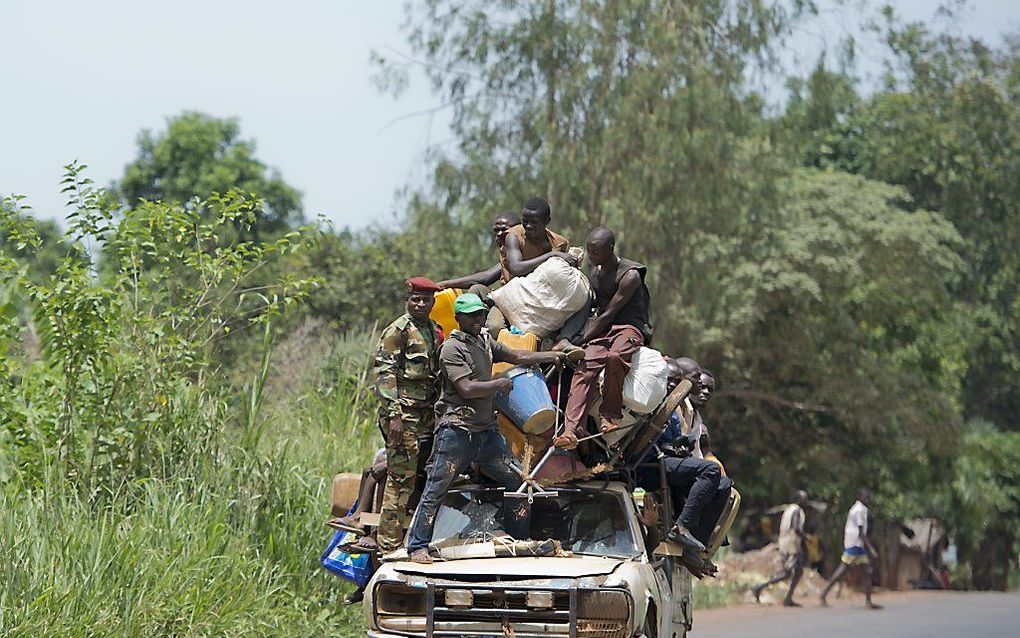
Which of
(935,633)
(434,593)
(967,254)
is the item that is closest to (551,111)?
(935,633)

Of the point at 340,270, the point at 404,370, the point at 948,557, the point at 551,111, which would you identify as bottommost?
the point at 948,557

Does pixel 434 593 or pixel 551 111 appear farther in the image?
pixel 551 111

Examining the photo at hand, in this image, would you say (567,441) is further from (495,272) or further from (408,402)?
(495,272)

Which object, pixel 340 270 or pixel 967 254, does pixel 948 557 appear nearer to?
pixel 967 254

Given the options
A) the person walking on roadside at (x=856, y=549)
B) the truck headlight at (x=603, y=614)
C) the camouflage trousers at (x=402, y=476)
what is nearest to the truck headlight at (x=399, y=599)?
the truck headlight at (x=603, y=614)

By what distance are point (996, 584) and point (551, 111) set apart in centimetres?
2153

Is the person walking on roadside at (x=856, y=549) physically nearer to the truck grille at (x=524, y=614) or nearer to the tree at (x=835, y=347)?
the tree at (x=835, y=347)

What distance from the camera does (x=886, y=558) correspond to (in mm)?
30938

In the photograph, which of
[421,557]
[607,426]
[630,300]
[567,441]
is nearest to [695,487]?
[607,426]

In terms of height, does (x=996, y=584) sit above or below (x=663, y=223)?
below

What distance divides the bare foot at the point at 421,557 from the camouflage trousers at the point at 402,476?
0.92 metres

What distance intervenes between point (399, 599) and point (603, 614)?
1.24 meters

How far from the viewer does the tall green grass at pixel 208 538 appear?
9.93 metres

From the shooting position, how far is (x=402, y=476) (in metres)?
9.48
